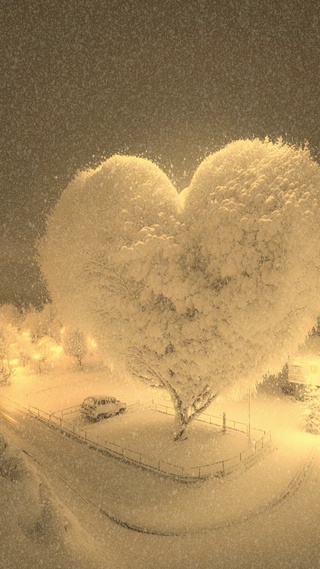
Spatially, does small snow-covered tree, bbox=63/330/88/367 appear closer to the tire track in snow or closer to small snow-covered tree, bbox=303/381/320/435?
small snow-covered tree, bbox=303/381/320/435

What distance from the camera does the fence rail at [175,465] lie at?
15.8m

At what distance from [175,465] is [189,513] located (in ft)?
10.9

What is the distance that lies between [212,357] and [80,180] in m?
8.84

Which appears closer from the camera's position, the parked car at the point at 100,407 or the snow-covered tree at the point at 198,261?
the snow-covered tree at the point at 198,261

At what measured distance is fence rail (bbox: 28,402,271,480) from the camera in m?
15.8

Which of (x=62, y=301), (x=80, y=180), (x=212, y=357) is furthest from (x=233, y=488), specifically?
(x=80, y=180)

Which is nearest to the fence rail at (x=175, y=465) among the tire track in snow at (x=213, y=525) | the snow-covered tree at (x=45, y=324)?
the tire track in snow at (x=213, y=525)

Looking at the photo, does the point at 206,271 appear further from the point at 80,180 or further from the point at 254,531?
the point at 254,531

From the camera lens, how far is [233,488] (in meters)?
14.6

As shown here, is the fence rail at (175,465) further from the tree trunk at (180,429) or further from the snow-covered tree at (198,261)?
the snow-covered tree at (198,261)

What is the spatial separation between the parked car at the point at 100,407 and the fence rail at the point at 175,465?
1.15 metres

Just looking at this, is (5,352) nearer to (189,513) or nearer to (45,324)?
(45,324)

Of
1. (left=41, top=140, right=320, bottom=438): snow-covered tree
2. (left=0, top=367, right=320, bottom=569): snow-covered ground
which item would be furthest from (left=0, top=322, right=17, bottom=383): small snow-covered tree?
(left=41, top=140, right=320, bottom=438): snow-covered tree

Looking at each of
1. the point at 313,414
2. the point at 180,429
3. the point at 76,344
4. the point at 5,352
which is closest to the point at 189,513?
the point at 180,429
